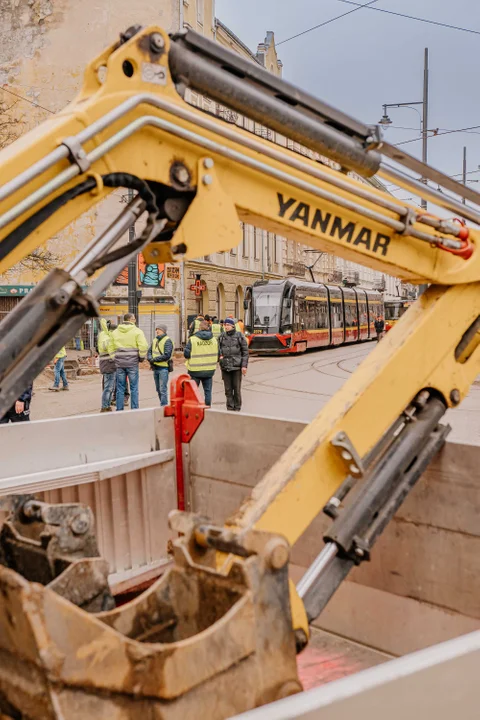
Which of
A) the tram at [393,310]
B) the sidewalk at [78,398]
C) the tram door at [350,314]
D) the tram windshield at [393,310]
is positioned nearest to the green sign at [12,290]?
the sidewalk at [78,398]

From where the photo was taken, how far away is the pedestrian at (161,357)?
535 inches

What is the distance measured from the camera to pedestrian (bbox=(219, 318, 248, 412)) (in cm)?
1280

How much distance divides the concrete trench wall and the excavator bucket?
1612 mm

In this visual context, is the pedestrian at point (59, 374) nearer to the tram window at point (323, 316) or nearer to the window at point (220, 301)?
the tram window at point (323, 316)

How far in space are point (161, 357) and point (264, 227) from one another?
1050cm

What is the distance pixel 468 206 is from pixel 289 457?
177 cm

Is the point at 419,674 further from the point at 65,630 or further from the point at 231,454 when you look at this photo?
the point at 231,454

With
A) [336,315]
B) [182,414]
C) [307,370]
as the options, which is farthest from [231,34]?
[182,414]

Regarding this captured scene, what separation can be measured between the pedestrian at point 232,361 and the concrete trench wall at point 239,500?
7.50 metres

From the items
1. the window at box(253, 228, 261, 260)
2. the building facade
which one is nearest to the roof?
the building facade

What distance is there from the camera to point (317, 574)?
10.9 ft

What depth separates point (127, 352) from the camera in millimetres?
13367

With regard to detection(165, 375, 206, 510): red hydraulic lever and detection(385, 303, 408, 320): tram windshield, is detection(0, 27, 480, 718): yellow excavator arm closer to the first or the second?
detection(165, 375, 206, 510): red hydraulic lever

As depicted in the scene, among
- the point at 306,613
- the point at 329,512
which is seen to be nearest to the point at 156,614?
the point at 306,613
